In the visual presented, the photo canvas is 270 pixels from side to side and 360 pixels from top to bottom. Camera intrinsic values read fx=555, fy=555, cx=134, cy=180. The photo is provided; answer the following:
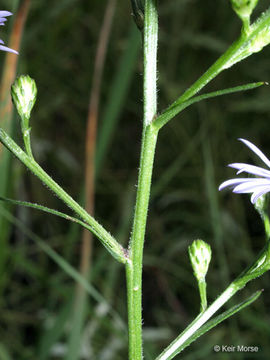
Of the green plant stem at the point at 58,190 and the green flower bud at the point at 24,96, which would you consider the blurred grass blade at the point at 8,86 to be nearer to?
the green flower bud at the point at 24,96

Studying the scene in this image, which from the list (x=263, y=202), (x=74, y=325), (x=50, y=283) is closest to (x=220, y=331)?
(x=50, y=283)

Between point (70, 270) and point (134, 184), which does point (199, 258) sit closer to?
point (70, 270)

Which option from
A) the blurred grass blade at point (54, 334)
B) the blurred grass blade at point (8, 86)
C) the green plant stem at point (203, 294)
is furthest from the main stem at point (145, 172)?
the blurred grass blade at point (54, 334)

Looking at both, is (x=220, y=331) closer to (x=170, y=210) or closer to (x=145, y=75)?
(x=170, y=210)

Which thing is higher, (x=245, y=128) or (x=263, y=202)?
(x=245, y=128)

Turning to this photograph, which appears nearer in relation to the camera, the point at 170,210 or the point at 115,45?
the point at 170,210

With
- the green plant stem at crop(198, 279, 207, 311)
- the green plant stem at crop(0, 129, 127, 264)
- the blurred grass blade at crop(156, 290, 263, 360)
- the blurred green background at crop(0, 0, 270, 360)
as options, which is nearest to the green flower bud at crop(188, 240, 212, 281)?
the green plant stem at crop(198, 279, 207, 311)

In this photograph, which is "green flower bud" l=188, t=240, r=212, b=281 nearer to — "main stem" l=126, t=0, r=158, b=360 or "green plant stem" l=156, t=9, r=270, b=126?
"main stem" l=126, t=0, r=158, b=360
